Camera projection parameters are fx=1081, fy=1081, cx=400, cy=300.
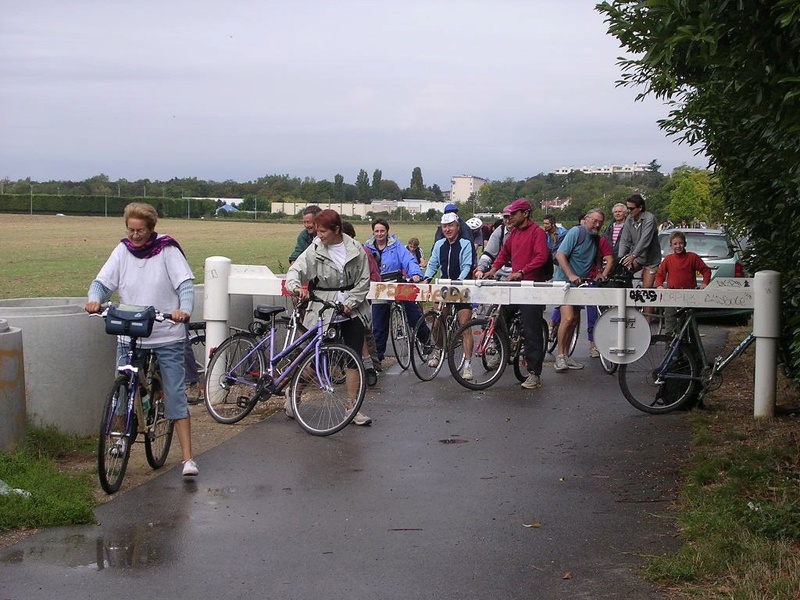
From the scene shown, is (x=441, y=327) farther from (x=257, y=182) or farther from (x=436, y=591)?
(x=257, y=182)

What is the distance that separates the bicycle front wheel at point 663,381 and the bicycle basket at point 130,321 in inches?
183

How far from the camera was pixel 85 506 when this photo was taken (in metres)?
6.39

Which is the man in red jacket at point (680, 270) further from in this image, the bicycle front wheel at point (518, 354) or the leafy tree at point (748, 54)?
the leafy tree at point (748, 54)

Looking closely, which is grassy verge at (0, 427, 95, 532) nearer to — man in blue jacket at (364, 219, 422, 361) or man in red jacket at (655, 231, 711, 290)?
man in blue jacket at (364, 219, 422, 361)

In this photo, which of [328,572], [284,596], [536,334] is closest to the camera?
[284,596]

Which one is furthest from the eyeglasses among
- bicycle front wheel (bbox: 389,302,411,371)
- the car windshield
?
the car windshield

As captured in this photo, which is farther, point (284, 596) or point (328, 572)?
point (328, 572)

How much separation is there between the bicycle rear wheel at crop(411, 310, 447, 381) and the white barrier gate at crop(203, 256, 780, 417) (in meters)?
1.54

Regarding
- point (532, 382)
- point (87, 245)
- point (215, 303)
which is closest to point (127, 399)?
point (215, 303)

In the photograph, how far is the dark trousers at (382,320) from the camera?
1312 centimetres

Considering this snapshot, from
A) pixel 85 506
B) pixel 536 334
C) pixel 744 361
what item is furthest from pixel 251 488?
pixel 744 361

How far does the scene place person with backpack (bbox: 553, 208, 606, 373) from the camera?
12.6 m

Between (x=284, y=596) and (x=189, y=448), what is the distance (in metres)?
2.68

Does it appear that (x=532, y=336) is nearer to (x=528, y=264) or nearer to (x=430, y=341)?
(x=528, y=264)
